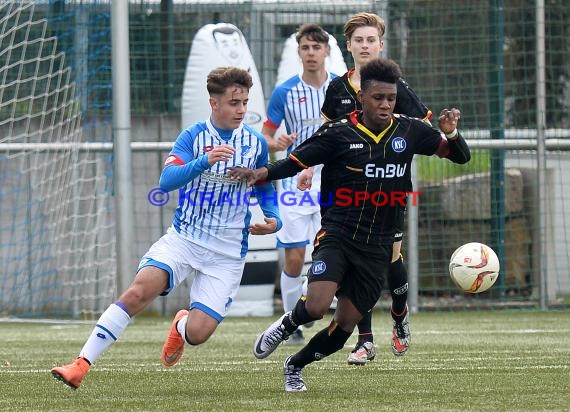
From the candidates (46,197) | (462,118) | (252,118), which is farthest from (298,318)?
(462,118)

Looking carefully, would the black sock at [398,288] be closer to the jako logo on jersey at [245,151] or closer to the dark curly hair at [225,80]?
the jako logo on jersey at [245,151]

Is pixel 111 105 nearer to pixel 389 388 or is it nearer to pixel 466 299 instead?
pixel 466 299

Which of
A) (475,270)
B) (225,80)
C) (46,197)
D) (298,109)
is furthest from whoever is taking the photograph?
(46,197)

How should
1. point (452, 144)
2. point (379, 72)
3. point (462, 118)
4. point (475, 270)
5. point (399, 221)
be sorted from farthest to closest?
point (462, 118)
point (475, 270)
point (399, 221)
point (452, 144)
point (379, 72)

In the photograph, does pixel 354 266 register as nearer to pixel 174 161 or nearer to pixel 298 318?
pixel 298 318

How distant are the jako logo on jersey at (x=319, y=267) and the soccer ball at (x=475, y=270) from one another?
1.24 meters

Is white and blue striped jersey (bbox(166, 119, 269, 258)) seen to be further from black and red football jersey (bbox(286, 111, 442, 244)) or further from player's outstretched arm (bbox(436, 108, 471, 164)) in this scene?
player's outstretched arm (bbox(436, 108, 471, 164))

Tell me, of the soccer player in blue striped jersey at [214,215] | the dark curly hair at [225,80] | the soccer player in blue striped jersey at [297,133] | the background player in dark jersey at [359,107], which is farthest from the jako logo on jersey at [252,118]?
the dark curly hair at [225,80]

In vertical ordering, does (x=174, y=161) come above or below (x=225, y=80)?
below

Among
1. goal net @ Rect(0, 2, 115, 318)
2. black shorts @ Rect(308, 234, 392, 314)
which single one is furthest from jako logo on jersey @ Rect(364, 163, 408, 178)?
goal net @ Rect(0, 2, 115, 318)

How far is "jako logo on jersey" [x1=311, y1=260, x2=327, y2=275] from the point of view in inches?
238

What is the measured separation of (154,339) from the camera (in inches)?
377

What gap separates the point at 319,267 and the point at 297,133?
3.00 meters

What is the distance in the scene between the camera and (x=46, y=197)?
11.9 m
